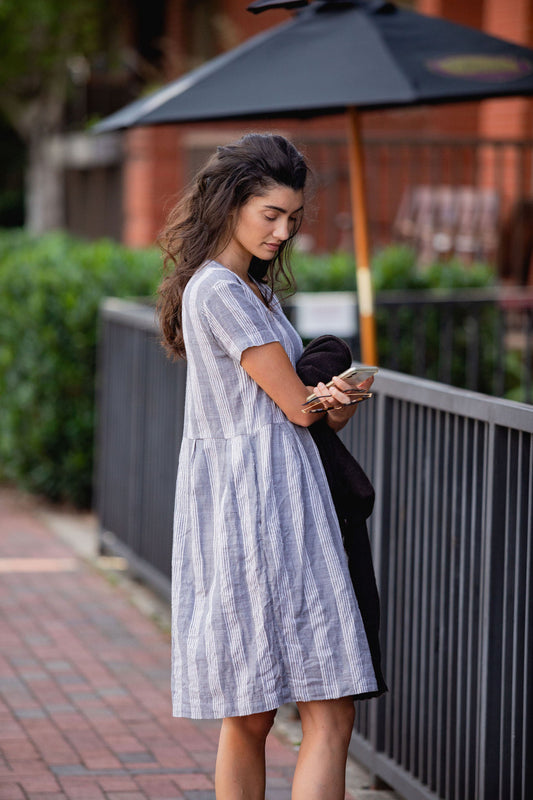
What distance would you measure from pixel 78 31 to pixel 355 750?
55.3ft

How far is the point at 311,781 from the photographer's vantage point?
2.95 metres

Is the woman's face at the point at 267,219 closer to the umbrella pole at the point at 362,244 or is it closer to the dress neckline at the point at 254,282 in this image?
the dress neckline at the point at 254,282

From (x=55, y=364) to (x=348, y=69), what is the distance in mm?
3577

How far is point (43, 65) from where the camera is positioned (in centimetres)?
1948

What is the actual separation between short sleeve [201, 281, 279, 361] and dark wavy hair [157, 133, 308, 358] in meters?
0.14

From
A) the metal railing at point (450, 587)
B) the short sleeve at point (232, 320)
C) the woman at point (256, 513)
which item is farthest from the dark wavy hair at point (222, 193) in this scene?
the metal railing at point (450, 587)

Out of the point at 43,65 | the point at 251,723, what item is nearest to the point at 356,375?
the point at 251,723

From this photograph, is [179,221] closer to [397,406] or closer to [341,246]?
[397,406]

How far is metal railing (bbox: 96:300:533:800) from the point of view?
10.8 ft

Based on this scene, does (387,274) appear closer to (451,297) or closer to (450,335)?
(451,297)

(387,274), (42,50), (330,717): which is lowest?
(330,717)

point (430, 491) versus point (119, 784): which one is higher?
point (430, 491)

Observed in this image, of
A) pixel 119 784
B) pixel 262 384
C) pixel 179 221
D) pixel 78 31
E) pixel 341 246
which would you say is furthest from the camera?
pixel 78 31

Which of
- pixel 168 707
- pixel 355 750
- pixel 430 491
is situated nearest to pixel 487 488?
pixel 430 491
